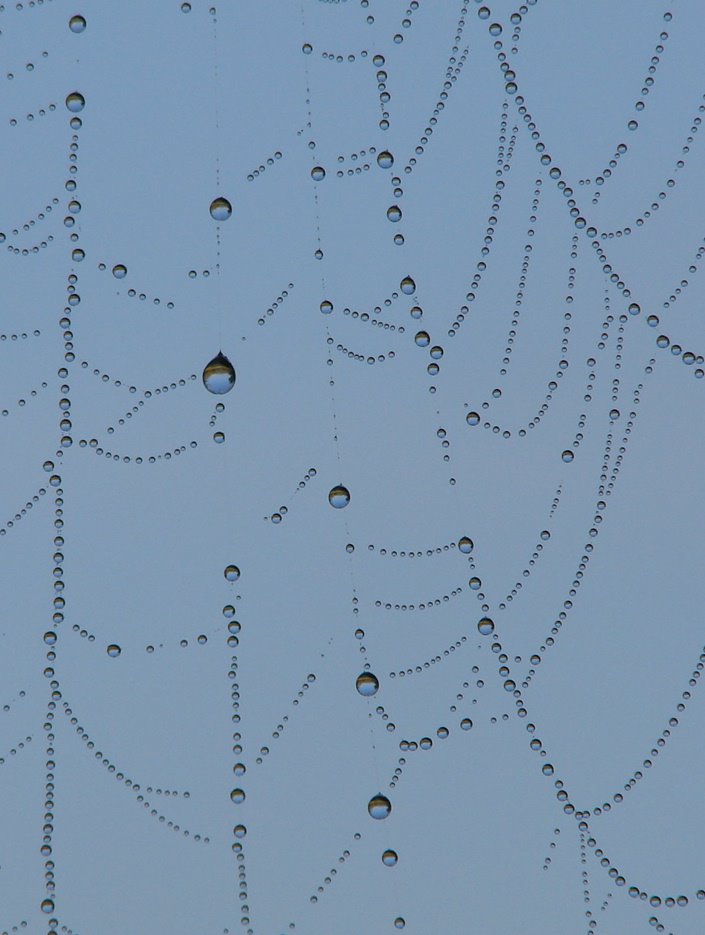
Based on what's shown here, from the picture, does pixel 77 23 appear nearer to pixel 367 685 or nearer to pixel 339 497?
pixel 339 497

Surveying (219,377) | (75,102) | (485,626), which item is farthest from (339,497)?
(75,102)

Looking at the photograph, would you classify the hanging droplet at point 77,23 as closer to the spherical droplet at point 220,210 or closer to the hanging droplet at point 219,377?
the spherical droplet at point 220,210

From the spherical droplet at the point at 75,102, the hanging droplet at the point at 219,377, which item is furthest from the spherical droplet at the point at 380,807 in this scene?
the spherical droplet at the point at 75,102

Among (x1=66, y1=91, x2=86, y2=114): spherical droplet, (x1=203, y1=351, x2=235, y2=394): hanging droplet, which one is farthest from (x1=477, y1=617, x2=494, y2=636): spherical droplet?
(x1=66, y1=91, x2=86, y2=114): spherical droplet

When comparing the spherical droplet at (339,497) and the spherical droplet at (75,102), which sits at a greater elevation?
the spherical droplet at (75,102)

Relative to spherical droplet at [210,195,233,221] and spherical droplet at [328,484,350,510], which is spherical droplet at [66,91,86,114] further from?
spherical droplet at [328,484,350,510]

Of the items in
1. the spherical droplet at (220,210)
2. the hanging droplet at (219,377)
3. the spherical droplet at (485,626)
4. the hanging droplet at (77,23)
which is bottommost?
the spherical droplet at (485,626)
